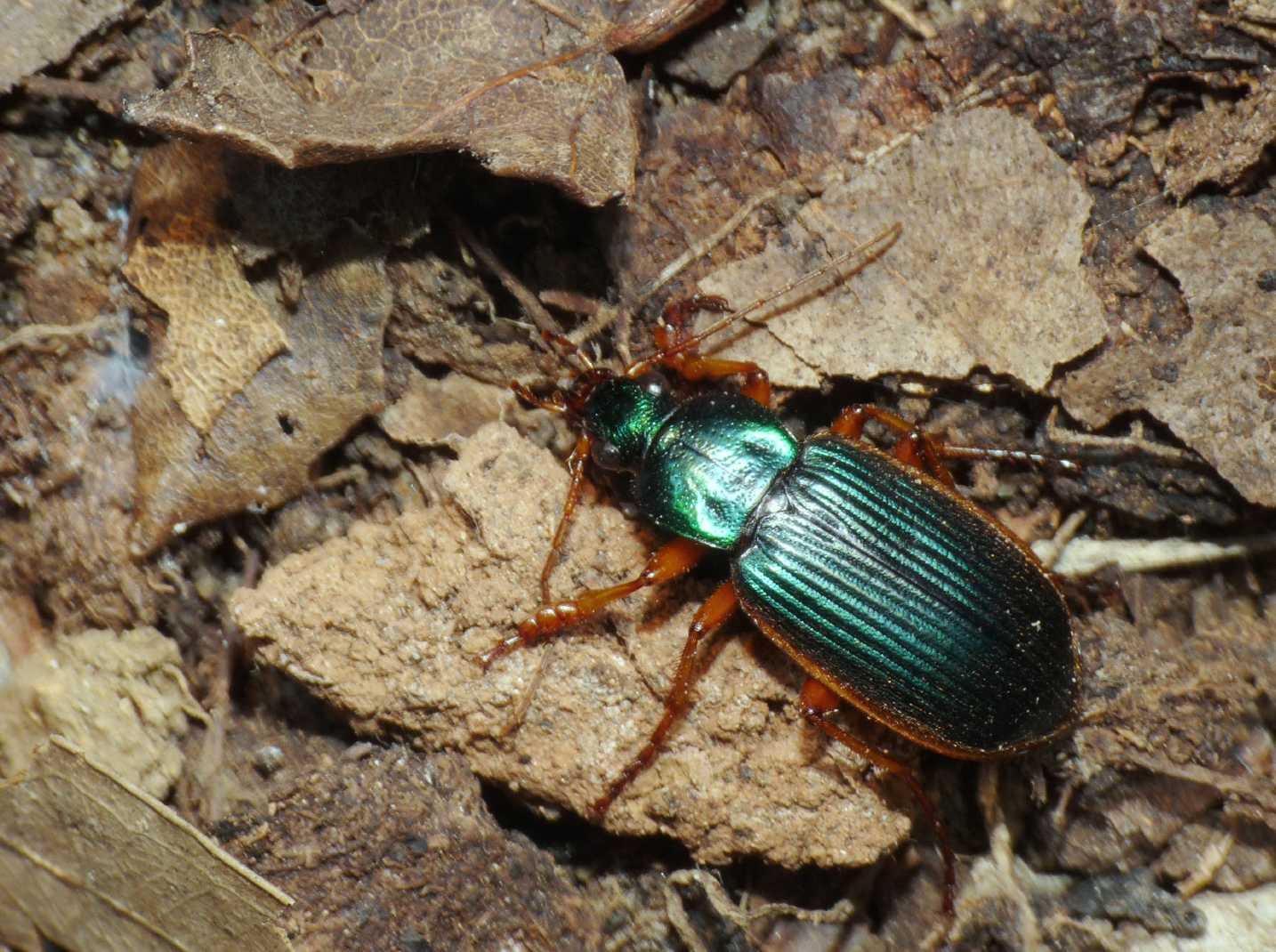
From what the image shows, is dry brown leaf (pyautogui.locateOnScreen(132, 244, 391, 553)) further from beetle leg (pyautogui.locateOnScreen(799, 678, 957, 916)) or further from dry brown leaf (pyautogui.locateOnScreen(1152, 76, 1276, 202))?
dry brown leaf (pyautogui.locateOnScreen(1152, 76, 1276, 202))

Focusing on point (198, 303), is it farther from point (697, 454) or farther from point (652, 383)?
Answer: point (697, 454)

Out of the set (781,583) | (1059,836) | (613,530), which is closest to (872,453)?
(781,583)

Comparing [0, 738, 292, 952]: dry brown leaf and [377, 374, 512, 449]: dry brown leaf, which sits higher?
[377, 374, 512, 449]: dry brown leaf

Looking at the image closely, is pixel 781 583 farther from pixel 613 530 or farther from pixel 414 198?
pixel 414 198

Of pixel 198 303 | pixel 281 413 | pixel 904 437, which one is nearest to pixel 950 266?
pixel 904 437

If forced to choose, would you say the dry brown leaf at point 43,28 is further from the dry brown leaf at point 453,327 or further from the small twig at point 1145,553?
the small twig at point 1145,553

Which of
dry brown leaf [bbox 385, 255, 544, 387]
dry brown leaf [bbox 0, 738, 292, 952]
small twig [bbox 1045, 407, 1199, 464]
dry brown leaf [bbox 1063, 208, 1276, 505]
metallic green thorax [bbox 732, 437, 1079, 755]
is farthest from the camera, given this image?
dry brown leaf [bbox 385, 255, 544, 387]

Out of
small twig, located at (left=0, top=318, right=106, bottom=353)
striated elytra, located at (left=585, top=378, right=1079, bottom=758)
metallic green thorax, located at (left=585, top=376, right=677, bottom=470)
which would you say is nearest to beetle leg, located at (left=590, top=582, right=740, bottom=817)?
striated elytra, located at (left=585, top=378, right=1079, bottom=758)
